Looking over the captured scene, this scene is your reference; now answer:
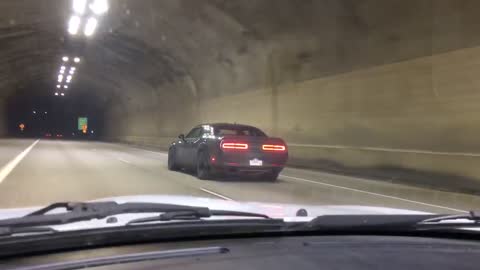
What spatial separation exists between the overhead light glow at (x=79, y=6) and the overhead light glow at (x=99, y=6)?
0.32 meters

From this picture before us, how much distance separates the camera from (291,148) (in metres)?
24.1

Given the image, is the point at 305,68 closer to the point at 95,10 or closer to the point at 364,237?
the point at 95,10

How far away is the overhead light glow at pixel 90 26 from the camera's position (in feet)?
88.7

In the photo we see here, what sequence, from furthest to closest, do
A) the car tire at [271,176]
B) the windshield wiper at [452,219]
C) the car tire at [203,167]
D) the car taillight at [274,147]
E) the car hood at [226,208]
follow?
1. the car tire at [271,176]
2. the car tire at [203,167]
3. the car taillight at [274,147]
4. the windshield wiper at [452,219]
5. the car hood at [226,208]

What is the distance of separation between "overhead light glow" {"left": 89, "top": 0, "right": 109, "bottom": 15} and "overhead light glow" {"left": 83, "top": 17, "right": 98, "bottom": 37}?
1351 mm

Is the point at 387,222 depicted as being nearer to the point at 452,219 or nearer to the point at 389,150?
the point at 452,219

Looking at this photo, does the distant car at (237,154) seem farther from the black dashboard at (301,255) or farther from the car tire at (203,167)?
the black dashboard at (301,255)

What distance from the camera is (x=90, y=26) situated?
2838cm

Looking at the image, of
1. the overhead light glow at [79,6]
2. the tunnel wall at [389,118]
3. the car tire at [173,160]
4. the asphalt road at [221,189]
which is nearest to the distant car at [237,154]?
the asphalt road at [221,189]

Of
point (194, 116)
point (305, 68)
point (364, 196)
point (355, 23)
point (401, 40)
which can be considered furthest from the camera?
point (194, 116)

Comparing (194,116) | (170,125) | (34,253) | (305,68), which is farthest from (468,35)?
(170,125)

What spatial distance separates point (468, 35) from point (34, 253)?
43.4 feet

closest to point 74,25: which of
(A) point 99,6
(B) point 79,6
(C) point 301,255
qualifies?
(B) point 79,6

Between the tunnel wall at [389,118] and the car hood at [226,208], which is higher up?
the tunnel wall at [389,118]
